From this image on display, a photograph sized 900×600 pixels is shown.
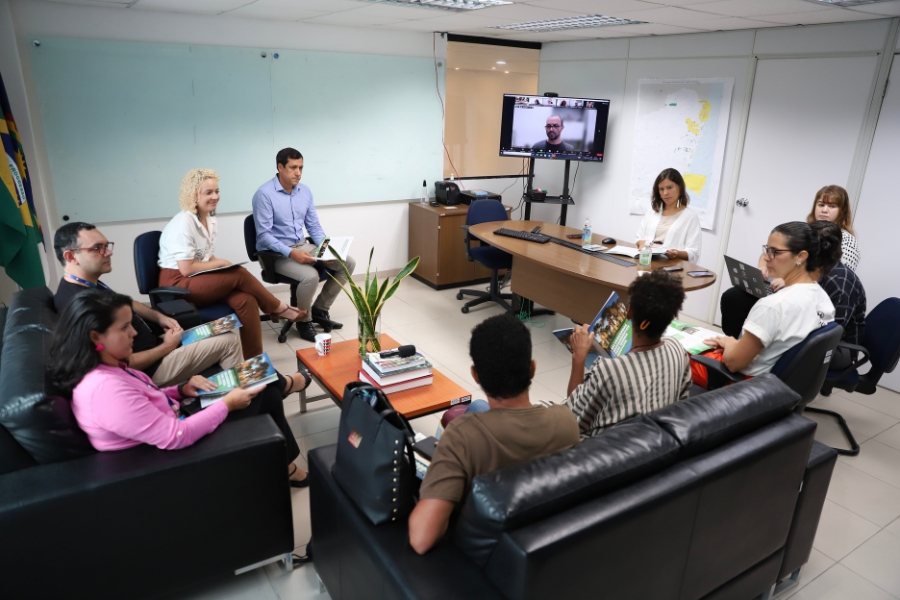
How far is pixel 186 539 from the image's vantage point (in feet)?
6.42

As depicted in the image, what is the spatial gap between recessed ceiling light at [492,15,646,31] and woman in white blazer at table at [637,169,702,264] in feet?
3.99

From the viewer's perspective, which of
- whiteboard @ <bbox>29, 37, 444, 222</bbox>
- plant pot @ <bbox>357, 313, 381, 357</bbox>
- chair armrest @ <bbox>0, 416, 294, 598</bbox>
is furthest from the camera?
whiteboard @ <bbox>29, 37, 444, 222</bbox>

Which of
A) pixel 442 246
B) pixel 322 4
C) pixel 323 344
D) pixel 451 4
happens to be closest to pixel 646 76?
pixel 451 4

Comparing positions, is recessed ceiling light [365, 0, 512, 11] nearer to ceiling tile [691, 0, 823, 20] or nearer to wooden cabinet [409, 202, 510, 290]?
ceiling tile [691, 0, 823, 20]

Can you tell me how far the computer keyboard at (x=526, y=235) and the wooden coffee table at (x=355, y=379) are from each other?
1.70m

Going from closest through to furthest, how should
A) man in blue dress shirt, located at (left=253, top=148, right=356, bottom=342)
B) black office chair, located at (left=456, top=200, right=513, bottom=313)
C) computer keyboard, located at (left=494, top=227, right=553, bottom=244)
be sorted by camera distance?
man in blue dress shirt, located at (left=253, top=148, right=356, bottom=342) → computer keyboard, located at (left=494, top=227, right=553, bottom=244) → black office chair, located at (left=456, top=200, right=513, bottom=313)

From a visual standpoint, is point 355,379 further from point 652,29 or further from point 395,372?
point 652,29

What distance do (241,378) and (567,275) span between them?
248cm

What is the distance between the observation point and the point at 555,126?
219 inches

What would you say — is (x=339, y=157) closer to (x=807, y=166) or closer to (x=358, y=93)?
(x=358, y=93)

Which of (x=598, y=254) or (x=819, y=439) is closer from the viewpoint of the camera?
(x=819, y=439)

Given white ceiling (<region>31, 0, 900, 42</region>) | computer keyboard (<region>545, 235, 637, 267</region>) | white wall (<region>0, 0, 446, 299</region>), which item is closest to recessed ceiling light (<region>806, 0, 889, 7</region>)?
white ceiling (<region>31, 0, 900, 42</region>)

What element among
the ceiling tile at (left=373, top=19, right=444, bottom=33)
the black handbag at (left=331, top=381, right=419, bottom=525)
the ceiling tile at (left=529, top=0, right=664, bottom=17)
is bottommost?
the black handbag at (left=331, top=381, right=419, bottom=525)

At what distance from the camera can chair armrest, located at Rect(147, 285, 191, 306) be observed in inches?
136
